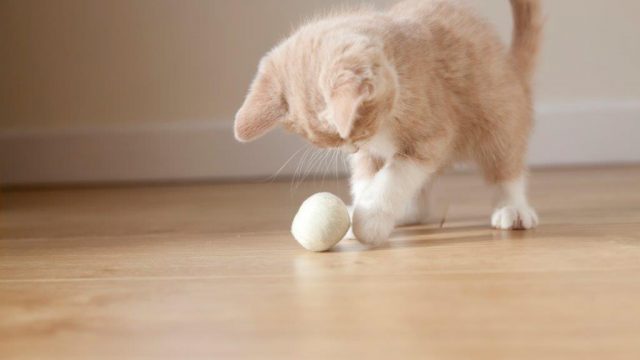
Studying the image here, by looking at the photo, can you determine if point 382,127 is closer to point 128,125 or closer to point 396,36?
point 396,36

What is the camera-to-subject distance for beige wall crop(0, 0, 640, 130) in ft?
8.77

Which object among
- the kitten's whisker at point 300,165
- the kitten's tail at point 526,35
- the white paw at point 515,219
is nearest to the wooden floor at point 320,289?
the white paw at point 515,219

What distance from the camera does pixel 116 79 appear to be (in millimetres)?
2738

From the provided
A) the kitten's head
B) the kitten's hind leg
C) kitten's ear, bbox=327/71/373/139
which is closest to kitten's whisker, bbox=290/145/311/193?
the kitten's hind leg

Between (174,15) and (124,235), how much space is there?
108 cm

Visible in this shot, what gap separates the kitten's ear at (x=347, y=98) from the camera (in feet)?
4.15

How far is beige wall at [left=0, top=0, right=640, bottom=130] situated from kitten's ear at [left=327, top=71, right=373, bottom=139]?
1.39m

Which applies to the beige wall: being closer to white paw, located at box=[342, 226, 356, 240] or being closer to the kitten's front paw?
white paw, located at box=[342, 226, 356, 240]

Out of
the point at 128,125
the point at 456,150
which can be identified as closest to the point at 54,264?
the point at 456,150

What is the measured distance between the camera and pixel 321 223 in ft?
4.79

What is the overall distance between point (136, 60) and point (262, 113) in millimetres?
1369

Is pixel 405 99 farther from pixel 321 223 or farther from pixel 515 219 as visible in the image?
pixel 515 219

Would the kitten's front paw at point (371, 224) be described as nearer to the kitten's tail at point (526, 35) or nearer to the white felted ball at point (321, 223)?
the white felted ball at point (321, 223)

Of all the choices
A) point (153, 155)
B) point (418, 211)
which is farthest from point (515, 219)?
point (153, 155)
